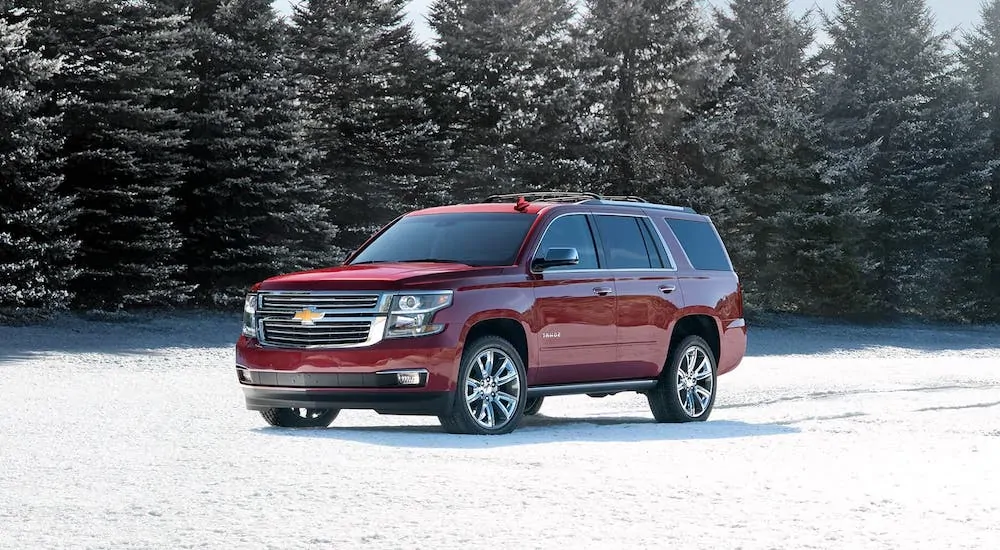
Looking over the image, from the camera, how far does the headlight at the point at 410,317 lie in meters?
11.3

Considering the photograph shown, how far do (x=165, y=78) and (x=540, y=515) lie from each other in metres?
23.5

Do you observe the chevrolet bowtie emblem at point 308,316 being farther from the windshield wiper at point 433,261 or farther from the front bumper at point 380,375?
the windshield wiper at point 433,261

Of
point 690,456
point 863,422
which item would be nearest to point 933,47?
point 863,422

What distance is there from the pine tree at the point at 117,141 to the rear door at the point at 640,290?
17.0 meters

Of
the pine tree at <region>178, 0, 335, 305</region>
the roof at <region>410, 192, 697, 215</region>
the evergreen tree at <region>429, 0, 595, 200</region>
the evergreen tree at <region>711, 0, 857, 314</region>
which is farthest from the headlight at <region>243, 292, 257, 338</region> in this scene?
the evergreen tree at <region>711, 0, 857, 314</region>

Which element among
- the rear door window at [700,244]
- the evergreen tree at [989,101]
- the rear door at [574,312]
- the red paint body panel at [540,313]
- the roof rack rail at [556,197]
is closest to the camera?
the red paint body panel at [540,313]

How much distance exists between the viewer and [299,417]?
42.5 feet

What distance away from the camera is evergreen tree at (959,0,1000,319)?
48.3m

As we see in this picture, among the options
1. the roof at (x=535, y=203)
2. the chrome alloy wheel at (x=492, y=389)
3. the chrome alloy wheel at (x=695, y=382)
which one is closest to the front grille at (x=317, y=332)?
the chrome alloy wheel at (x=492, y=389)

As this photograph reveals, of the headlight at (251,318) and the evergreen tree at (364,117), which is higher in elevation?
the evergreen tree at (364,117)

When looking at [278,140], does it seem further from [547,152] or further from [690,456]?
[690,456]

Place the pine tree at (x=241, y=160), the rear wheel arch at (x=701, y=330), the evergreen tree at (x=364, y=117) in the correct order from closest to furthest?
the rear wheel arch at (x=701, y=330) < the pine tree at (x=241, y=160) < the evergreen tree at (x=364, y=117)

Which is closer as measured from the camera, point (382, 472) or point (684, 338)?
point (382, 472)

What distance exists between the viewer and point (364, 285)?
11477 millimetres
